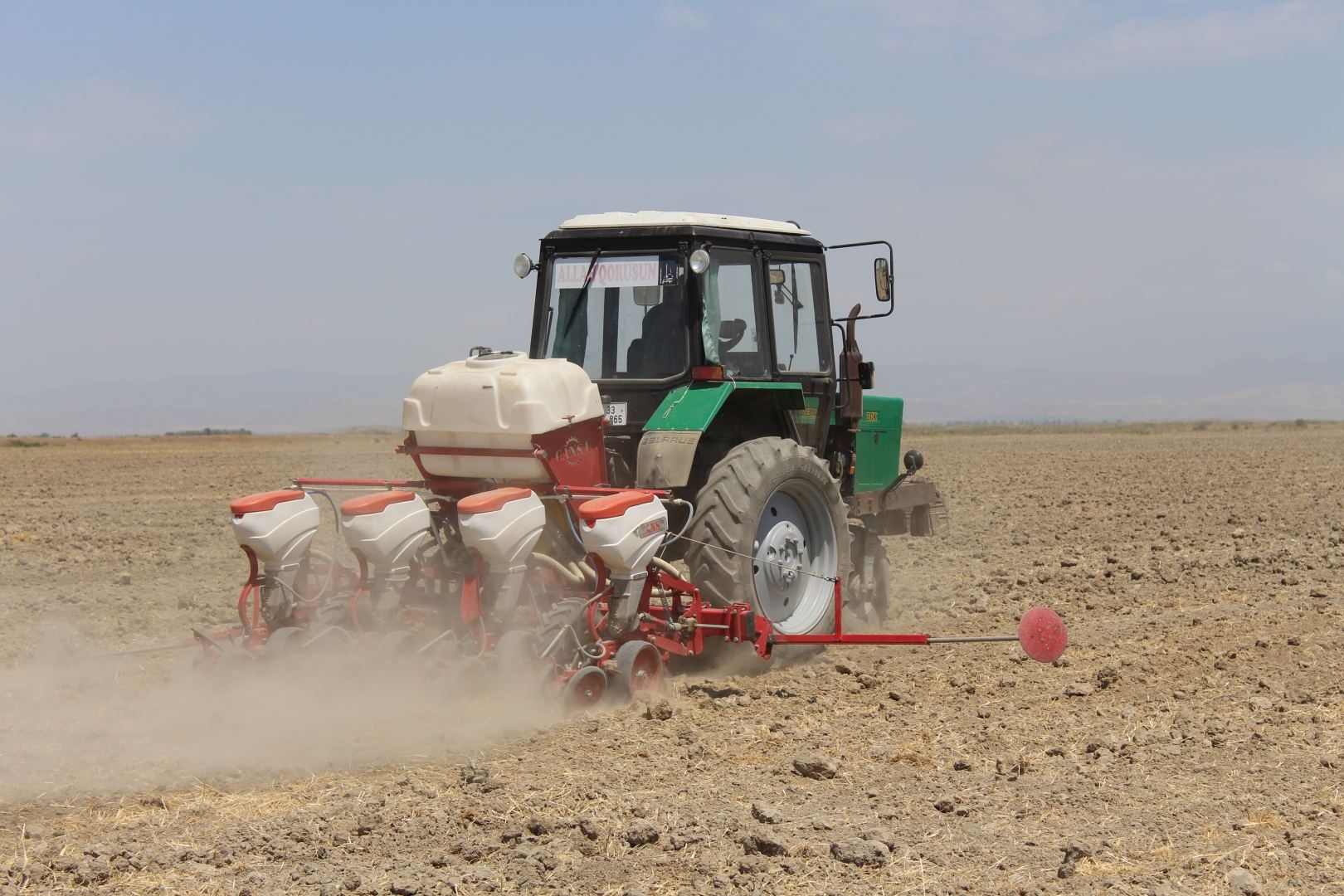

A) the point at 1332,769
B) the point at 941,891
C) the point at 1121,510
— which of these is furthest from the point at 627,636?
the point at 1121,510

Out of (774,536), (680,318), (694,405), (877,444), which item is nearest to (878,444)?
(877,444)

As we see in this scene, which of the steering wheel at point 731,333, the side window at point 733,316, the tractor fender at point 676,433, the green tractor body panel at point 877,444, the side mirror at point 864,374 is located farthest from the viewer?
the green tractor body panel at point 877,444

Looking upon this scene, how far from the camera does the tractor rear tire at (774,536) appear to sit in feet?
21.9

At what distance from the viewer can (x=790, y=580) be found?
7441mm

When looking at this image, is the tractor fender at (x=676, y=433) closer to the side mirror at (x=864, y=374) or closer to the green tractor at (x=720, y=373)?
the green tractor at (x=720, y=373)

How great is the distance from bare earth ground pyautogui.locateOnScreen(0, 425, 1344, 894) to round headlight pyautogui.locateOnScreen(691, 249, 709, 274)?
2173 millimetres

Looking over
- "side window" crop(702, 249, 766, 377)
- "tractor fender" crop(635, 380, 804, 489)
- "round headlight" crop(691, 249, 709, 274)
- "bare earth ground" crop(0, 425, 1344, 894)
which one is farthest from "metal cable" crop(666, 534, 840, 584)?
"round headlight" crop(691, 249, 709, 274)

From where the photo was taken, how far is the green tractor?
22.1 feet

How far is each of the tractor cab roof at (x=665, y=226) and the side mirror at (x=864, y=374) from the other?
1.10 meters

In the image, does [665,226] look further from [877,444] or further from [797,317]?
[877,444]

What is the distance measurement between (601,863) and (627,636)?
2182 mm

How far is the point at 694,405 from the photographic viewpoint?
6855 mm

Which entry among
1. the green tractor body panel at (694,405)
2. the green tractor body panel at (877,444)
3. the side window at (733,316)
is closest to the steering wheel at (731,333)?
the side window at (733,316)

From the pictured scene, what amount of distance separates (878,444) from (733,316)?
80.6 inches
